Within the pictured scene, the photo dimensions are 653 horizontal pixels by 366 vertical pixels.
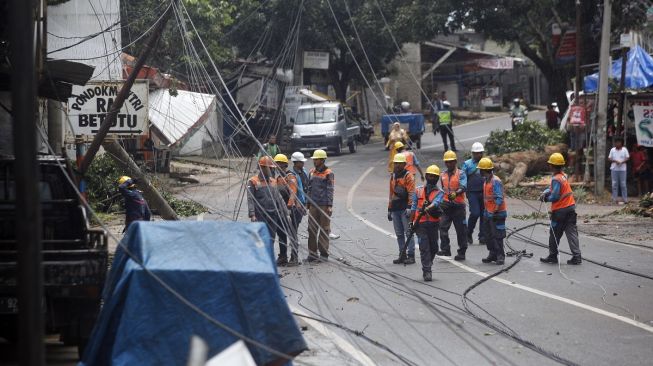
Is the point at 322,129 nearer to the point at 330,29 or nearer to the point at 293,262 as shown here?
the point at 330,29

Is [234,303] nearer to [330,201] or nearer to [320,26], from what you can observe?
[330,201]

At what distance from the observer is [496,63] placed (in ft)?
188

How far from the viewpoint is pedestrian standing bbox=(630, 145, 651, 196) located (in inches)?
941

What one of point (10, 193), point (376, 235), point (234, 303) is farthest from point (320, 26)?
point (234, 303)

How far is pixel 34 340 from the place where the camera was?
5324mm

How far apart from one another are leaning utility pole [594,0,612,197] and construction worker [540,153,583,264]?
371 inches

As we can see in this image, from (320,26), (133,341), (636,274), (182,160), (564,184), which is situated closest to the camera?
(133,341)

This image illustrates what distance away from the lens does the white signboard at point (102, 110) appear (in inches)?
669

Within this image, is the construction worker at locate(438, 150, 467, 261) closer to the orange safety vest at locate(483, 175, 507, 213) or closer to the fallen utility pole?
the orange safety vest at locate(483, 175, 507, 213)

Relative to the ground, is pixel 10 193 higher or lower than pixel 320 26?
lower

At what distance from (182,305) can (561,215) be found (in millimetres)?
8947

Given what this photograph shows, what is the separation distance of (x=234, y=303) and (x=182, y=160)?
27.1 m

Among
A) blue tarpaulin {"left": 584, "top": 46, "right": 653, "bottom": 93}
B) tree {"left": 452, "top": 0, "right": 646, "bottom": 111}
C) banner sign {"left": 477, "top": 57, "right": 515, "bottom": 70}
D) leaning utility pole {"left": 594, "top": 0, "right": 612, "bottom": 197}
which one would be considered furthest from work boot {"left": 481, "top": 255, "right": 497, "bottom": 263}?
banner sign {"left": 477, "top": 57, "right": 515, "bottom": 70}

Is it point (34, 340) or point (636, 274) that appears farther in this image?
point (636, 274)
